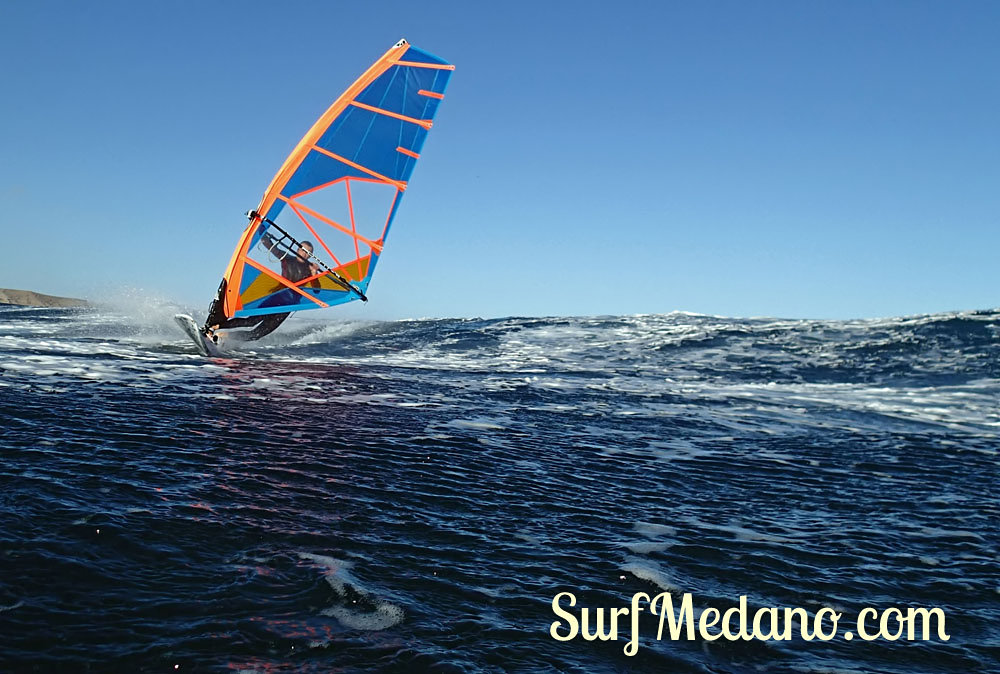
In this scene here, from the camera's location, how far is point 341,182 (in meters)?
12.5

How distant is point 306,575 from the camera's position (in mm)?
2160

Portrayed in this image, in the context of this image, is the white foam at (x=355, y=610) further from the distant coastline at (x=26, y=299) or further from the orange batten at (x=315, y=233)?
the distant coastline at (x=26, y=299)

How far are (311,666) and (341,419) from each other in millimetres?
3801

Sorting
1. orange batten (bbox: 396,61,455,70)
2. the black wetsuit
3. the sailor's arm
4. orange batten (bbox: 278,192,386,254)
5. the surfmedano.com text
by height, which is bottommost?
the surfmedano.com text

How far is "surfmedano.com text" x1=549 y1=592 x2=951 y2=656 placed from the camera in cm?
201

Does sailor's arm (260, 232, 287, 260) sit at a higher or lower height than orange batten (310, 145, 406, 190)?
lower

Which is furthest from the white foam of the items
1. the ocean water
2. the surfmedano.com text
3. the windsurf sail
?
the windsurf sail

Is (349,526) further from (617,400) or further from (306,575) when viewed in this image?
(617,400)

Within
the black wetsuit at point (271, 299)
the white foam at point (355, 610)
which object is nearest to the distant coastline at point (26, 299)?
the black wetsuit at point (271, 299)

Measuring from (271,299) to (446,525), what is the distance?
1082 centimetres

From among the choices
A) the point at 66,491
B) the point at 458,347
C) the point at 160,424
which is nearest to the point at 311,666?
the point at 66,491

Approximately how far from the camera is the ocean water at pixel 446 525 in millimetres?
1819

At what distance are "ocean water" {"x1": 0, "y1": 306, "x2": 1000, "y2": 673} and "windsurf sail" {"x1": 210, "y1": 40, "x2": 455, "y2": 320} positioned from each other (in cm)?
492

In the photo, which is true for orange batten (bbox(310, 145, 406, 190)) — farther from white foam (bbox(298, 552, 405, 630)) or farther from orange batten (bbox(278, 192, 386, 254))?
white foam (bbox(298, 552, 405, 630))
